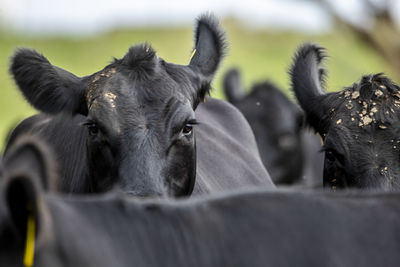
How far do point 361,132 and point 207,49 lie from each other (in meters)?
1.32

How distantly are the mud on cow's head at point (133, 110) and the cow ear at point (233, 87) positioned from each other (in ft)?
21.0

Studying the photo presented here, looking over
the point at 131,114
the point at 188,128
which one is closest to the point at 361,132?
the point at 188,128

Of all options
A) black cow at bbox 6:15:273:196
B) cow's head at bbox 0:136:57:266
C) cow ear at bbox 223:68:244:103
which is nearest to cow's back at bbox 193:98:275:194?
black cow at bbox 6:15:273:196

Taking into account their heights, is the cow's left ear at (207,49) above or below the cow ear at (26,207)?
above

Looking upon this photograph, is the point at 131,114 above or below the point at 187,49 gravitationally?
above

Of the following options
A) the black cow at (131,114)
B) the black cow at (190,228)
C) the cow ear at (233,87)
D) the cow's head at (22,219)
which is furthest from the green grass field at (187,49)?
the cow's head at (22,219)

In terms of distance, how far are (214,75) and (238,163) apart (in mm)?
1303

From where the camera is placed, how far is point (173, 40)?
34.0m

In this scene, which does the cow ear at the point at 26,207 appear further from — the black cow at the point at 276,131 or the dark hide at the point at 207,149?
the black cow at the point at 276,131

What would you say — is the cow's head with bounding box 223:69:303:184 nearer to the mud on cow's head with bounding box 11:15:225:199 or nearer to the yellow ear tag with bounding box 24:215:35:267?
the mud on cow's head with bounding box 11:15:225:199

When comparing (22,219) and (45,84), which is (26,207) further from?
(45,84)

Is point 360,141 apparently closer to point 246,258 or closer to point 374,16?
point 246,258

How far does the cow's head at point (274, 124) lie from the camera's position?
38.7 ft

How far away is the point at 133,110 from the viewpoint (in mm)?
4812
